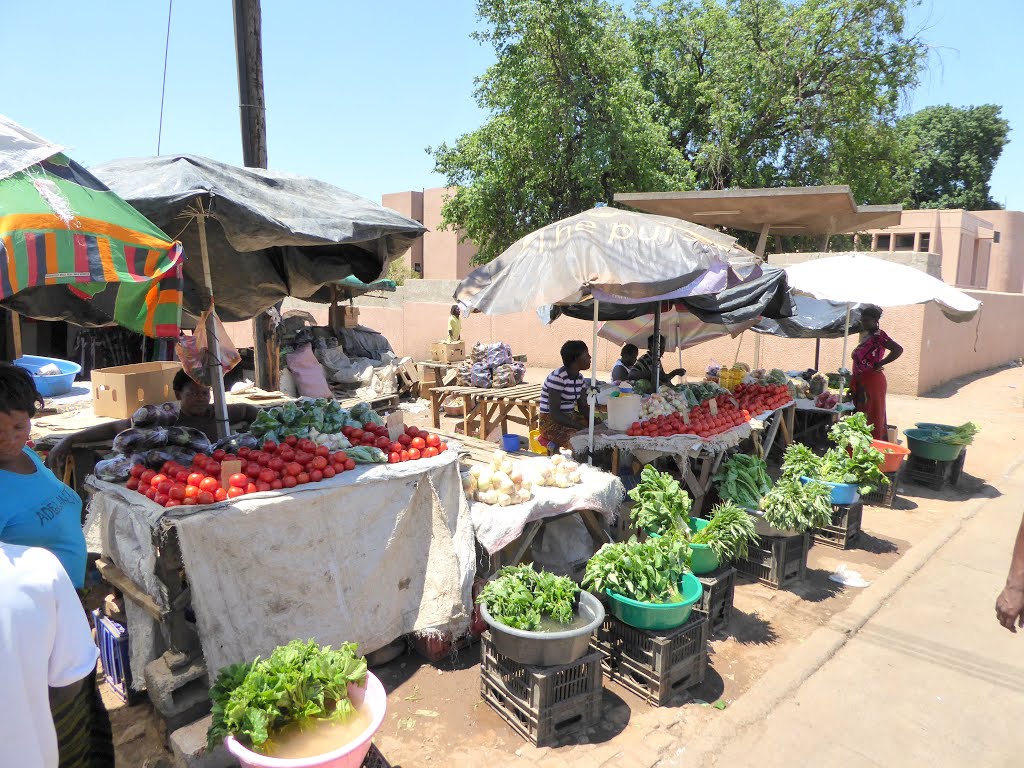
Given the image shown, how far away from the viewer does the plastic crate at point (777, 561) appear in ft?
16.9

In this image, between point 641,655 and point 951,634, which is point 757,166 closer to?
point 951,634

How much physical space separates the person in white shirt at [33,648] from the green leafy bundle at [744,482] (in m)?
4.68

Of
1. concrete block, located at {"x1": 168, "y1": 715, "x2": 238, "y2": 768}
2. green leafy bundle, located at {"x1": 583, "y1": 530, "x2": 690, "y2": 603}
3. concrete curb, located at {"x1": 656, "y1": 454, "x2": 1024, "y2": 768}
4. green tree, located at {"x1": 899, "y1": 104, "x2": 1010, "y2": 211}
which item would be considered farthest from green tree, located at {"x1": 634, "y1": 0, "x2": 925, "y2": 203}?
green tree, located at {"x1": 899, "y1": 104, "x2": 1010, "y2": 211}

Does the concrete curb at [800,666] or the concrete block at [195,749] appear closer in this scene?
the concrete block at [195,749]

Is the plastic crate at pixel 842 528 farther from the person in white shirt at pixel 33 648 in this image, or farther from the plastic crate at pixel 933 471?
the person in white shirt at pixel 33 648

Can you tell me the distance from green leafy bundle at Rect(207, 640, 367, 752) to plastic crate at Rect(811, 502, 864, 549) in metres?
4.89

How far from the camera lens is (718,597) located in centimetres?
443

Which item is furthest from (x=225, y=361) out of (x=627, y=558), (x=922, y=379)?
(x=922, y=379)

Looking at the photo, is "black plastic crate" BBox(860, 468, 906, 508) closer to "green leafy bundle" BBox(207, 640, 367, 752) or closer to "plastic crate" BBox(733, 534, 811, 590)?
"plastic crate" BBox(733, 534, 811, 590)

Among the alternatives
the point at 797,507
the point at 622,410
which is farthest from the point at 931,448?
the point at 622,410

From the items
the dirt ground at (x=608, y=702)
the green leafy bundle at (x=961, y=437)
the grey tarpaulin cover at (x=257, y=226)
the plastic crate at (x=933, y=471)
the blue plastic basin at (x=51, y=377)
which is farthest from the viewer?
the plastic crate at (x=933, y=471)

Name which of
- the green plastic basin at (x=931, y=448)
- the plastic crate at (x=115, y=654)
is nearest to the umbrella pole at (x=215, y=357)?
the plastic crate at (x=115, y=654)

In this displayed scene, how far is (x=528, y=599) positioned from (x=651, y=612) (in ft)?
2.43

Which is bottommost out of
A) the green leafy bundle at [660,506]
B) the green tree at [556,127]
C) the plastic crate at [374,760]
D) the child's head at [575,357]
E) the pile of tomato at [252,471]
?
the plastic crate at [374,760]
